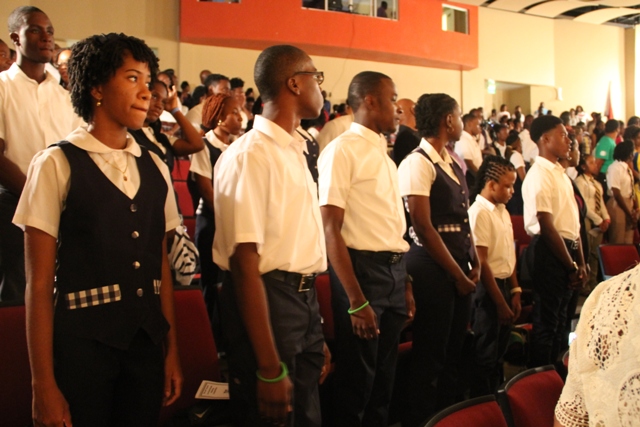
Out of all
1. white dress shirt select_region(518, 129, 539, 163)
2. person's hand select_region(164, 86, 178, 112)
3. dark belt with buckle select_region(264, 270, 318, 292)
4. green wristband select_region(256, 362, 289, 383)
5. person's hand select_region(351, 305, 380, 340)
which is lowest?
green wristband select_region(256, 362, 289, 383)

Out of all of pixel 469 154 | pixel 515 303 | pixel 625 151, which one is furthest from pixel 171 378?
pixel 625 151

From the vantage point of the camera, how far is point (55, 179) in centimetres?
149

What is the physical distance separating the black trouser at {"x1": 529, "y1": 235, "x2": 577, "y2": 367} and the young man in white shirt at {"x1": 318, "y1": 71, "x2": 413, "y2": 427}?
5.57 feet

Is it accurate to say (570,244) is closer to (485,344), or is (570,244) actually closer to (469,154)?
(485,344)

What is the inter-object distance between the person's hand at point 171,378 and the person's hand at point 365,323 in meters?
0.79

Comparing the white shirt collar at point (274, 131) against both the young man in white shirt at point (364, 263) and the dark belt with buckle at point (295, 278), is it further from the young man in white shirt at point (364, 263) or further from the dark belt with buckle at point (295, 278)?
the young man in white shirt at point (364, 263)

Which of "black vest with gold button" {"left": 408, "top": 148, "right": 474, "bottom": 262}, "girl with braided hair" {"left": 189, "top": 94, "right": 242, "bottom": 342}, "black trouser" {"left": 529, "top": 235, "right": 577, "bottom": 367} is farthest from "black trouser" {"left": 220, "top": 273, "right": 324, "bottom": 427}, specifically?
"black trouser" {"left": 529, "top": 235, "right": 577, "bottom": 367}

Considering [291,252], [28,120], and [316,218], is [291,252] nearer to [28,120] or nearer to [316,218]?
[316,218]

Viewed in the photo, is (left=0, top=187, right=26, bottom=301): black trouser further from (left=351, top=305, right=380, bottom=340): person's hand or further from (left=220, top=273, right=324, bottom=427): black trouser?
(left=351, top=305, right=380, bottom=340): person's hand

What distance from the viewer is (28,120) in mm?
2588

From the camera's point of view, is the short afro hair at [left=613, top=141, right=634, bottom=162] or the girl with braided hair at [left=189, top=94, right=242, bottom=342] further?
the short afro hair at [left=613, top=141, right=634, bottom=162]

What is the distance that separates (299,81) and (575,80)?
51.7 ft

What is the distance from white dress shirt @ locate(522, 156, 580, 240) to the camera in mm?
3959

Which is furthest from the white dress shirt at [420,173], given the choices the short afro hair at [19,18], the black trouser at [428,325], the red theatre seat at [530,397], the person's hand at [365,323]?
the short afro hair at [19,18]
